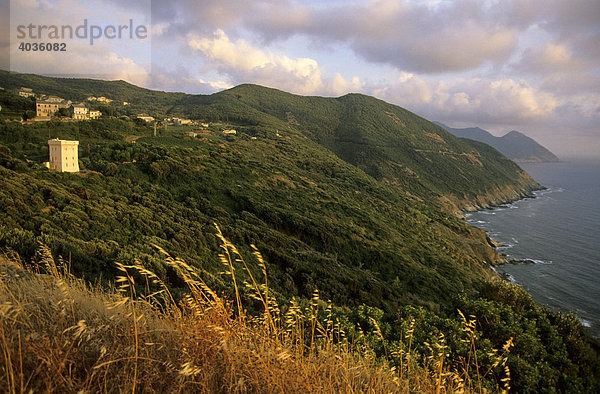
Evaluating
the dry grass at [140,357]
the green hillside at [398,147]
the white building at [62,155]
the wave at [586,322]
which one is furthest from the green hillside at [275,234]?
the green hillside at [398,147]

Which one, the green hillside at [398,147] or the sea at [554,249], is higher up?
the green hillside at [398,147]

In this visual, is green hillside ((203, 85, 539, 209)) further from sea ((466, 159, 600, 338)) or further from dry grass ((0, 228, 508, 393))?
dry grass ((0, 228, 508, 393))

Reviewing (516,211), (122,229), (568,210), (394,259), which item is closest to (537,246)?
(516,211)

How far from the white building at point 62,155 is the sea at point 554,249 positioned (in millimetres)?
34639

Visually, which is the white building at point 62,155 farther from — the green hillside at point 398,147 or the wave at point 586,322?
the green hillside at point 398,147

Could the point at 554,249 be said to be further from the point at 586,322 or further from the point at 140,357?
the point at 140,357

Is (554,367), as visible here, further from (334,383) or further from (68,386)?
(68,386)

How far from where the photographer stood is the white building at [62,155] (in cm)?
1989

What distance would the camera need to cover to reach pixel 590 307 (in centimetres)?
2714

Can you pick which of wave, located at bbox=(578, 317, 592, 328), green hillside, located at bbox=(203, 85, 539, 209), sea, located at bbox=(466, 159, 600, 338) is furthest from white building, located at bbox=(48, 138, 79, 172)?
green hillside, located at bbox=(203, 85, 539, 209)

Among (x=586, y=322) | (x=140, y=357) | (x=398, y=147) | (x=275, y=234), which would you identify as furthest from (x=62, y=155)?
(x=398, y=147)

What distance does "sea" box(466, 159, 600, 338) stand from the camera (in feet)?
94.0

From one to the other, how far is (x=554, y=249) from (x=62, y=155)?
198 feet

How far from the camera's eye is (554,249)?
4278 cm
